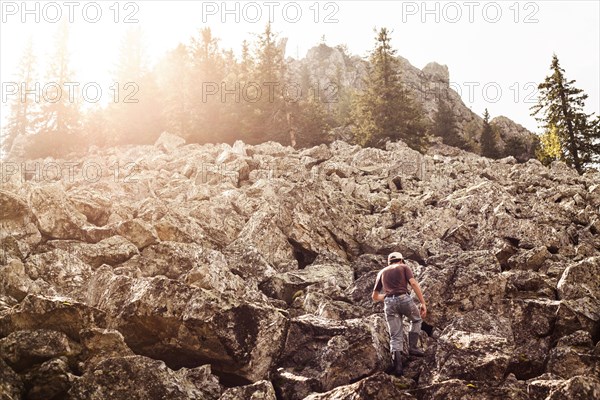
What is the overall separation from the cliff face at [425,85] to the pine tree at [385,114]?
29.0 ft

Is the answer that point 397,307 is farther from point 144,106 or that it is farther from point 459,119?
point 459,119

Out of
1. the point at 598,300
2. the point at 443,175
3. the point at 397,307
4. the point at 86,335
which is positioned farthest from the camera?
the point at 443,175

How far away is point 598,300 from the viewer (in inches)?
456

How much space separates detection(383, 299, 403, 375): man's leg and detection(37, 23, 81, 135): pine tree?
4640cm

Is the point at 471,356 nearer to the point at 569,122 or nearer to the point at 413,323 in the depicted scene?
the point at 413,323

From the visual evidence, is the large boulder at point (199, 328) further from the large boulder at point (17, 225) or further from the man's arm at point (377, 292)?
the large boulder at point (17, 225)

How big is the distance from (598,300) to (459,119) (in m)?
71.0

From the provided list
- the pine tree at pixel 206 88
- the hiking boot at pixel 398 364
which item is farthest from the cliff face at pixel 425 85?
the hiking boot at pixel 398 364

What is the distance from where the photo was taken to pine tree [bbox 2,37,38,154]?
65.9 metres

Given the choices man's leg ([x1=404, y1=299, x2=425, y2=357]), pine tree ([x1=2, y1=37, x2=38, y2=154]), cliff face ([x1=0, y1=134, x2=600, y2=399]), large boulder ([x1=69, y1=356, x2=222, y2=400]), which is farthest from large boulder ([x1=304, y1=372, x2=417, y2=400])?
pine tree ([x1=2, y1=37, x2=38, y2=154])

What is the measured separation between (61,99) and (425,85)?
2348 inches

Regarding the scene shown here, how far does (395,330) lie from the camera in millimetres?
9711

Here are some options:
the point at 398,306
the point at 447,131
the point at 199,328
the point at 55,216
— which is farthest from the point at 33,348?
the point at 447,131

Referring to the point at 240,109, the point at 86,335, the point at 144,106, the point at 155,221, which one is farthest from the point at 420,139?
the point at 86,335
